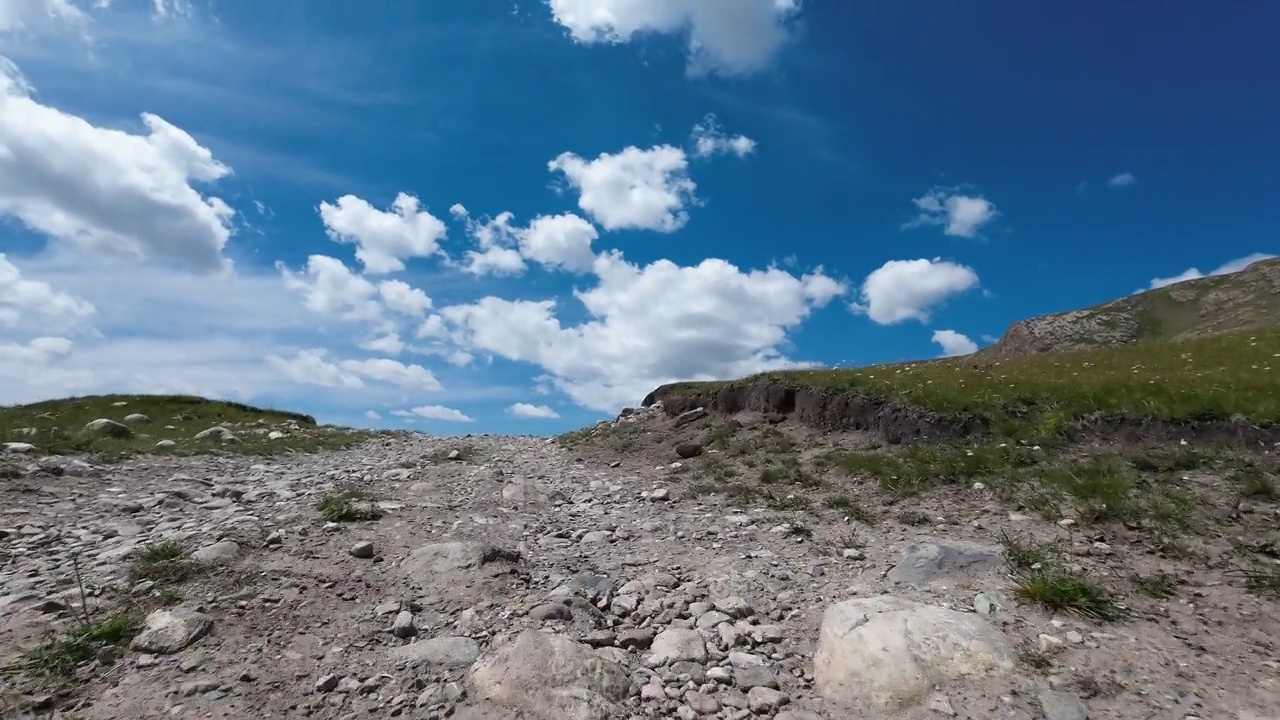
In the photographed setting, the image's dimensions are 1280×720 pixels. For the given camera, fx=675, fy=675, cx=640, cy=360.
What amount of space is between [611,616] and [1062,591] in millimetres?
4456

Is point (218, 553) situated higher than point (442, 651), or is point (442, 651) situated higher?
point (218, 553)

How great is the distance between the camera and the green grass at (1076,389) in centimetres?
1286

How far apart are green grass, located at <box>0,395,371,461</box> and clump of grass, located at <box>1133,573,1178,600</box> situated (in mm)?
19423

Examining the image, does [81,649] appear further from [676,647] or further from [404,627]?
[676,647]

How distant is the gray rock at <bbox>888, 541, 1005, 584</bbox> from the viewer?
7549 mm

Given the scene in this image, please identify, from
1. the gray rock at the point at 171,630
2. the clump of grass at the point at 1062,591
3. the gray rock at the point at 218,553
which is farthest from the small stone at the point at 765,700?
the gray rock at the point at 218,553

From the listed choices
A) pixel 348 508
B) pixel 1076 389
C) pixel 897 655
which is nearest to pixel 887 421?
pixel 1076 389

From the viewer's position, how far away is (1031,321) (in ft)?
314

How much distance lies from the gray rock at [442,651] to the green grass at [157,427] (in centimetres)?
1378

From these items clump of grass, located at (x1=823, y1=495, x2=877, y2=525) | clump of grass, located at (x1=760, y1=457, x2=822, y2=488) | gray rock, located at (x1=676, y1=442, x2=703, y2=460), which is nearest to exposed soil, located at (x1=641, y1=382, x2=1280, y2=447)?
clump of grass, located at (x1=760, y1=457, x2=822, y2=488)

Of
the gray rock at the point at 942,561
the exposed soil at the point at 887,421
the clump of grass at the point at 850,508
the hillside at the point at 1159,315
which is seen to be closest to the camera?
the gray rock at the point at 942,561

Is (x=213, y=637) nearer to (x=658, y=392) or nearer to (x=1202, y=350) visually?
(x=658, y=392)

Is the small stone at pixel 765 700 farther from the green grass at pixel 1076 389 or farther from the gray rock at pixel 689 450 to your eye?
the gray rock at pixel 689 450

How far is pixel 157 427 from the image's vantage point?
2366 cm
